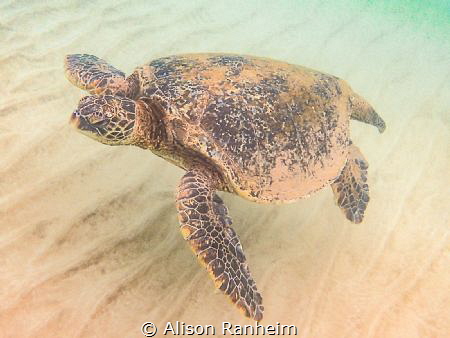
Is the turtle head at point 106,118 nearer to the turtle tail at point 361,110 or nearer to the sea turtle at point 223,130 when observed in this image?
the sea turtle at point 223,130

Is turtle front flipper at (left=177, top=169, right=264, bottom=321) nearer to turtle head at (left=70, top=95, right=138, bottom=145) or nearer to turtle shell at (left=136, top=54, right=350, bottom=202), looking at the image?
turtle shell at (left=136, top=54, right=350, bottom=202)

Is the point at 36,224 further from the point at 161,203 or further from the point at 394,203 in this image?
the point at 394,203

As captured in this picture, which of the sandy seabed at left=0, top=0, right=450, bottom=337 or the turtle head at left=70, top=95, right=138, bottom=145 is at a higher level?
the turtle head at left=70, top=95, right=138, bottom=145

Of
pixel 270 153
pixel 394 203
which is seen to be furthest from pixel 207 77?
pixel 394 203
